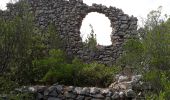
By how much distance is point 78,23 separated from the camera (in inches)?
711

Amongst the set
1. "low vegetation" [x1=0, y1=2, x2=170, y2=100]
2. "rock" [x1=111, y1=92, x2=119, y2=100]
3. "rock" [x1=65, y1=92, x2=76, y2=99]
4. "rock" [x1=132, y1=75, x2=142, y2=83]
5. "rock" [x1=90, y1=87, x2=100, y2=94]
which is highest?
"low vegetation" [x1=0, y1=2, x2=170, y2=100]

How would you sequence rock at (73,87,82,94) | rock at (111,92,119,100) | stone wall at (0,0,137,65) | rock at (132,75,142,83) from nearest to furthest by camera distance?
rock at (111,92,119,100) → rock at (132,75,142,83) → rock at (73,87,82,94) → stone wall at (0,0,137,65)

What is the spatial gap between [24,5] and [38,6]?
14.0ft

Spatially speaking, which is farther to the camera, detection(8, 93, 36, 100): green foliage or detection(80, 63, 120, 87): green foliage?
detection(80, 63, 120, 87): green foliage

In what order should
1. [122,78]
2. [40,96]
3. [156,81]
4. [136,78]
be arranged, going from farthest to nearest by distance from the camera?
[122,78] → [40,96] → [136,78] → [156,81]

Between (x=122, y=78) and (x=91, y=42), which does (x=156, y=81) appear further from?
(x=91, y=42)

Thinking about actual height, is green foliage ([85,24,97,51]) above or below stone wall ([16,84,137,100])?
above

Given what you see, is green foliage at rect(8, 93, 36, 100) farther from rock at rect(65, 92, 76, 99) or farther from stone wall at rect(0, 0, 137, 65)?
stone wall at rect(0, 0, 137, 65)

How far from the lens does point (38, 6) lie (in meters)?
18.7

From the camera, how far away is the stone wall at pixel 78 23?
56.4 feet

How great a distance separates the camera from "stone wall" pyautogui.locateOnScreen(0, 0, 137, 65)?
17188 mm

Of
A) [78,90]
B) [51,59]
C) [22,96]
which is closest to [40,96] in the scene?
[22,96]

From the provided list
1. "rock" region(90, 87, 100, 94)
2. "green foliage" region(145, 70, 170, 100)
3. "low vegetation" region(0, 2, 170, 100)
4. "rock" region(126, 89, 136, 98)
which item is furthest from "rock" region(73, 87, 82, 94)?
"green foliage" region(145, 70, 170, 100)

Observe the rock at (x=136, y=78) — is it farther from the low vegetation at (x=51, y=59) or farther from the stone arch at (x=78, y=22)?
the stone arch at (x=78, y=22)
